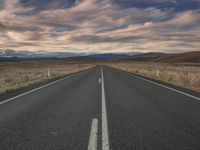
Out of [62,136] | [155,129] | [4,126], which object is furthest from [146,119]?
[4,126]

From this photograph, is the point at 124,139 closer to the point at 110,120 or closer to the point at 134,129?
the point at 134,129

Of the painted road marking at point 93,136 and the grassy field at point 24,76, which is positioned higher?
the painted road marking at point 93,136

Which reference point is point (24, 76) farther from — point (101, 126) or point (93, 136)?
point (93, 136)

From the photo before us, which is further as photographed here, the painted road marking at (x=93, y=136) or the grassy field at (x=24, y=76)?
the grassy field at (x=24, y=76)

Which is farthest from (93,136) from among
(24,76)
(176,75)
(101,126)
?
(24,76)

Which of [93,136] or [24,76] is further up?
[93,136]

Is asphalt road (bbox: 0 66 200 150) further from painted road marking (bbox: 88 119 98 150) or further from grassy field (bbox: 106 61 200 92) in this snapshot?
grassy field (bbox: 106 61 200 92)

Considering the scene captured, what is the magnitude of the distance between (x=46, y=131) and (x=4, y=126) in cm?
121

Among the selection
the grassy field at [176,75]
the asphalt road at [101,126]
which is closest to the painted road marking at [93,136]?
the asphalt road at [101,126]

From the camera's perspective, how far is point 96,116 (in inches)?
260

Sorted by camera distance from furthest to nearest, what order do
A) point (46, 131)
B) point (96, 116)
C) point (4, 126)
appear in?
point (96, 116)
point (4, 126)
point (46, 131)

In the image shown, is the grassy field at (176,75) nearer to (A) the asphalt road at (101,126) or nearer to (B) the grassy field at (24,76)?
(A) the asphalt road at (101,126)

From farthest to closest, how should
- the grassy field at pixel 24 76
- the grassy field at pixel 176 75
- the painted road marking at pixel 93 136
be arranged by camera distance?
1. the grassy field at pixel 24 76
2. the grassy field at pixel 176 75
3. the painted road marking at pixel 93 136

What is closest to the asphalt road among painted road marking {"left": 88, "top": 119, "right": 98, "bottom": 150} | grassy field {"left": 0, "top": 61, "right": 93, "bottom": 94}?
painted road marking {"left": 88, "top": 119, "right": 98, "bottom": 150}
